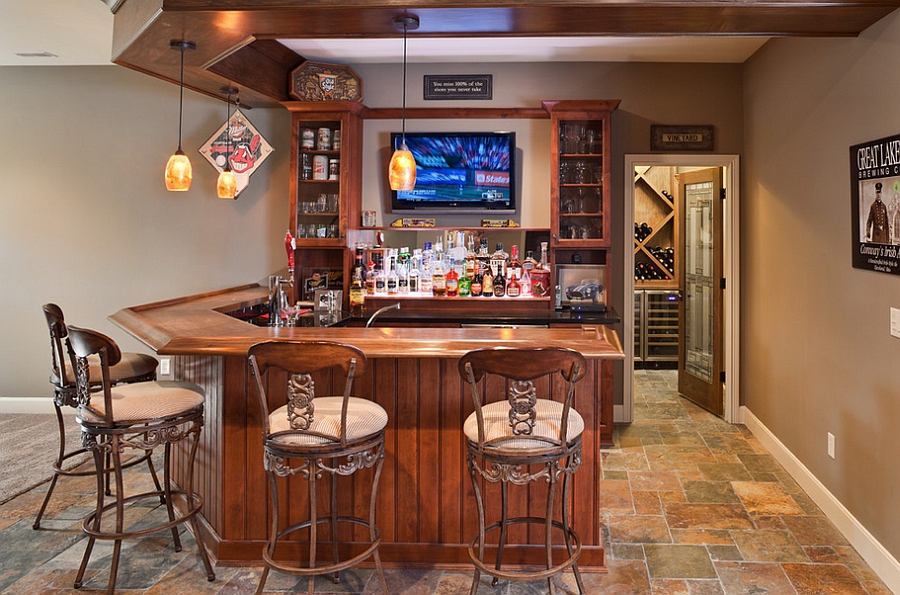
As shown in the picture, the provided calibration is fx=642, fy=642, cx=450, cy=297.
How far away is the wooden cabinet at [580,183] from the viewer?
4707mm

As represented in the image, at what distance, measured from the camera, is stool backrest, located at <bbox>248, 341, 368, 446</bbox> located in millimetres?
2219

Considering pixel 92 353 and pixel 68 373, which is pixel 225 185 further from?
pixel 92 353

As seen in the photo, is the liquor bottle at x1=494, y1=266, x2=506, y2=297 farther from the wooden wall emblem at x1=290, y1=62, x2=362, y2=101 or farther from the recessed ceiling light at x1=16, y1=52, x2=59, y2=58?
the recessed ceiling light at x1=16, y1=52, x2=59, y2=58

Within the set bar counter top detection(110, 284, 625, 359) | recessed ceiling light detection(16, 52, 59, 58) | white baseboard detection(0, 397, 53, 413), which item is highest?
recessed ceiling light detection(16, 52, 59, 58)

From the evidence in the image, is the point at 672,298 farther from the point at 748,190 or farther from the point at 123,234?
the point at 123,234

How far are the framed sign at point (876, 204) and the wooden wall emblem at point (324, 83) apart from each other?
345 cm

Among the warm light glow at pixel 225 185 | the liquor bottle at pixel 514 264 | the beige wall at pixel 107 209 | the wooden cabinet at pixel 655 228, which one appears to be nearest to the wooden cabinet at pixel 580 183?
the liquor bottle at pixel 514 264

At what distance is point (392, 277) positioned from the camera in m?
5.12

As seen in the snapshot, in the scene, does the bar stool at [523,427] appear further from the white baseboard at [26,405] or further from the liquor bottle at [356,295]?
the white baseboard at [26,405]

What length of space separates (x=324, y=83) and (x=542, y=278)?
2.27m

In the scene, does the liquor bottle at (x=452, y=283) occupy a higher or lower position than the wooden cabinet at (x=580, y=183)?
lower

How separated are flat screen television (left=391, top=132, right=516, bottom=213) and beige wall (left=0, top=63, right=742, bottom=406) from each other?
3.70 ft

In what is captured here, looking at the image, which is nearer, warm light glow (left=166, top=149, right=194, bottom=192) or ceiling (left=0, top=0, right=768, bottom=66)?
warm light glow (left=166, top=149, right=194, bottom=192)

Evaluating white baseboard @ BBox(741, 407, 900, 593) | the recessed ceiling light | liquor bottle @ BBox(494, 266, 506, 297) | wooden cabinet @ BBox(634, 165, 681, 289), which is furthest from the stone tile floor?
wooden cabinet @ BBox(634, 165, 681, 289)
